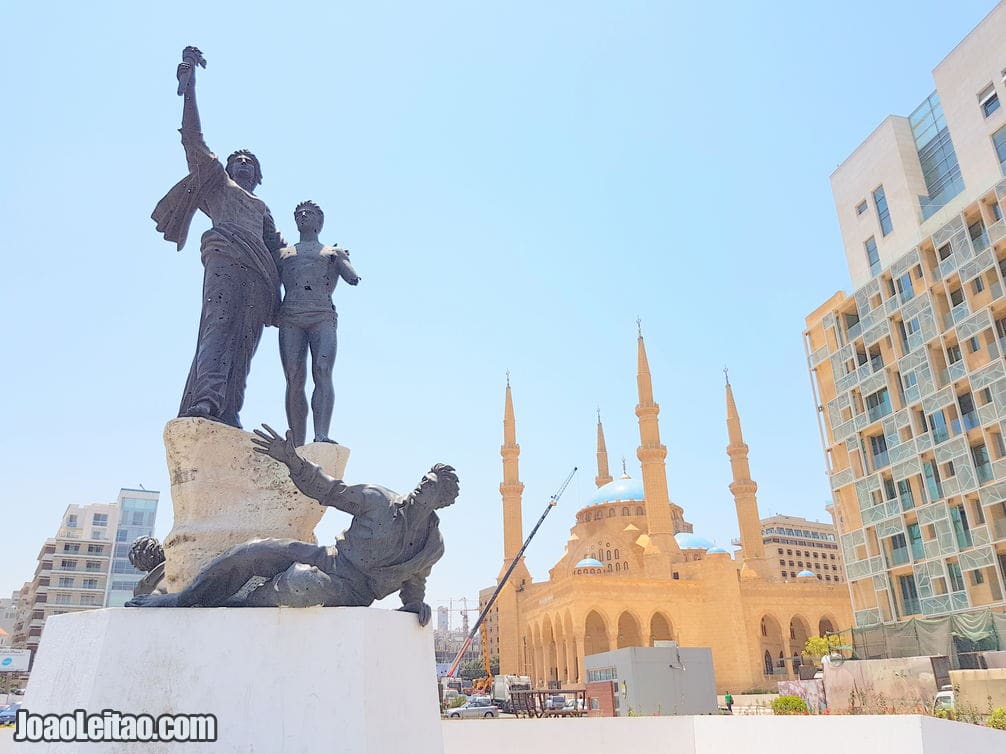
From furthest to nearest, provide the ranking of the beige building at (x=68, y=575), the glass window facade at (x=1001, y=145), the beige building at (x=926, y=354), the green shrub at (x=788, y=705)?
the beige building at (x=68, y=575) < the glass window facade at (x=1001, y=145) < the beige building at (x=926, y=354) < the green shrub at (x=788, y=705)

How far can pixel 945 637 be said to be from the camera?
2167 centimetres

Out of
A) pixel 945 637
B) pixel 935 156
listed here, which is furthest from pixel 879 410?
pixel 935 156

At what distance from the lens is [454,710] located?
24859mm

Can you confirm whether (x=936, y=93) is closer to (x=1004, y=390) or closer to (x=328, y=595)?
(x=1004, y=390)

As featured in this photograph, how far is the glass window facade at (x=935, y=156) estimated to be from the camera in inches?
1040

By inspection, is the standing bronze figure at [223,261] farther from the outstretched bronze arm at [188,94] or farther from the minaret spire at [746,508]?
the minaret spire at [746,508]

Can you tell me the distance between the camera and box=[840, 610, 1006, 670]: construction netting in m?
20.9

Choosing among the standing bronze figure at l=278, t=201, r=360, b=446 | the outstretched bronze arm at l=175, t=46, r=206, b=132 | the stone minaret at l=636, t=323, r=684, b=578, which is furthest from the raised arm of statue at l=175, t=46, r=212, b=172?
the stone minaret at l=636, t=323, r=684, b=578

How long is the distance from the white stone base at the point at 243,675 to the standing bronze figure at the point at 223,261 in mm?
1567

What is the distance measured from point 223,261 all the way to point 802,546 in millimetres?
91008

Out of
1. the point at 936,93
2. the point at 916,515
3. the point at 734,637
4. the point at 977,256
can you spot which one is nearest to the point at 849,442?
the point at 916,515

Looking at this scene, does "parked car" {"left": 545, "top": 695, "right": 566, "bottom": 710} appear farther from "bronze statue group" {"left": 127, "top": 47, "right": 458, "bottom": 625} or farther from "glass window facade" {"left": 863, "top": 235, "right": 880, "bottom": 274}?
"bronze statue group" {"left": 127, "top": 47, "right": 458, "bottom": 625}

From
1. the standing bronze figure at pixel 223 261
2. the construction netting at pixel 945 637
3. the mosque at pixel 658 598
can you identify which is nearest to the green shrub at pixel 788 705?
the construction netting at pixel 945 637

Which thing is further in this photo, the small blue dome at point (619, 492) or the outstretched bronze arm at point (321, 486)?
the small blue dome at point (619, 492)
